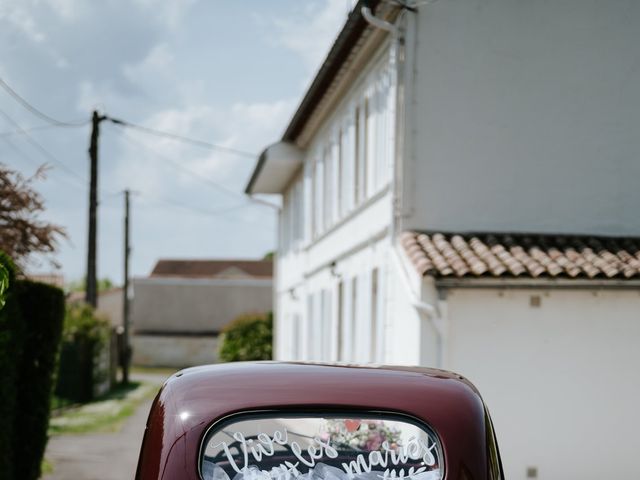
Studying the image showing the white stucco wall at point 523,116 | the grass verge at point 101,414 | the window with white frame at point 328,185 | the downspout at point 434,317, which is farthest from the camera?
the grass verge at point 101,414

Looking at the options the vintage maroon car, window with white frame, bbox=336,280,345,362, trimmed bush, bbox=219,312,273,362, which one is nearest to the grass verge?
trimmed bush, bbox=219,312,273,362

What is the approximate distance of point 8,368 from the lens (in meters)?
9.55

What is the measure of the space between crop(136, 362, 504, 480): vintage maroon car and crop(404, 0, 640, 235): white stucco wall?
9.43 metres

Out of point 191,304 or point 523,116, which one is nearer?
point 523,116

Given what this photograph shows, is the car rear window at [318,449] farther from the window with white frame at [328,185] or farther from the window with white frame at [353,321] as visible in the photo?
the window with white frame at [328,185]

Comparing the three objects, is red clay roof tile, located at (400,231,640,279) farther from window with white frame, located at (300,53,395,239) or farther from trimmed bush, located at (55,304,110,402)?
trimmed bush, located at (55,304,110,402)

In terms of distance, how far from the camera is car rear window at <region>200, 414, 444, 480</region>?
183 inches

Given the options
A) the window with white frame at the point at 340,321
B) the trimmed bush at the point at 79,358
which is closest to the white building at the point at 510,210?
the window with white frame at the point at 340,321

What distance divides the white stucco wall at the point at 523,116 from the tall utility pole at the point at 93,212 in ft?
55.7

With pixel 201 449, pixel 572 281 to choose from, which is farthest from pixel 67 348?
pixel 201 449

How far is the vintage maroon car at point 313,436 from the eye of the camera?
4.64 meters

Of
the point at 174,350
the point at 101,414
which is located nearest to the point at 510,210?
the point at 101,414

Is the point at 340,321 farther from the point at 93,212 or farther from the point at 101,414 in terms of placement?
the point at 93,212

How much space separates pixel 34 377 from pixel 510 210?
686 centimetres
